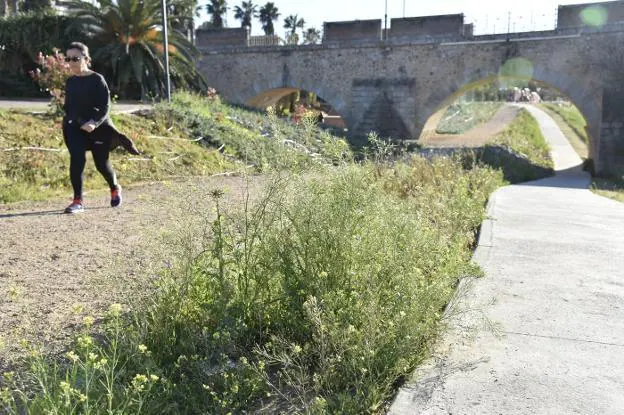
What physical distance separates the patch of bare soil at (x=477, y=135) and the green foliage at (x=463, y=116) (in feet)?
1.57

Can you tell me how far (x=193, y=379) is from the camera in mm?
2311

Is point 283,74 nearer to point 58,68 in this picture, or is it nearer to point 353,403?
point 58,68

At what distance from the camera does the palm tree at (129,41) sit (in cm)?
1727

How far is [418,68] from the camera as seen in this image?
22141mm

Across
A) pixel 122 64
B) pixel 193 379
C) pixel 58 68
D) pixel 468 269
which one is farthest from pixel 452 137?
pixel 193 379

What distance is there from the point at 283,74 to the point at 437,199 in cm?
1968

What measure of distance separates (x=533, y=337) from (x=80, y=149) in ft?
14.3

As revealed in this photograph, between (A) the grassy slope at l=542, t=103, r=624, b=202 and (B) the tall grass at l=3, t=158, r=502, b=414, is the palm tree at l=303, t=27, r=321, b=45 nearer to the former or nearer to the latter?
(A) the grassy slope at l=542, t=103, r=624, b=202

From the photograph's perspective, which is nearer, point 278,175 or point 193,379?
point 193,379

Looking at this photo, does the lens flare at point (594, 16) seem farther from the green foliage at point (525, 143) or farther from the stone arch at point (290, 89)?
the stone arch at point (290, 89)

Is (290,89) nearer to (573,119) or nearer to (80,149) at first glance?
(80,149)

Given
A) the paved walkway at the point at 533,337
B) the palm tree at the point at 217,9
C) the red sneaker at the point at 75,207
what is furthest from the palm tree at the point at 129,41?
the palm tree at the point at 217,9

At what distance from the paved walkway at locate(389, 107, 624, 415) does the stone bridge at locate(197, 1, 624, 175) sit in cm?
1657

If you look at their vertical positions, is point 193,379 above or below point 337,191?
below
